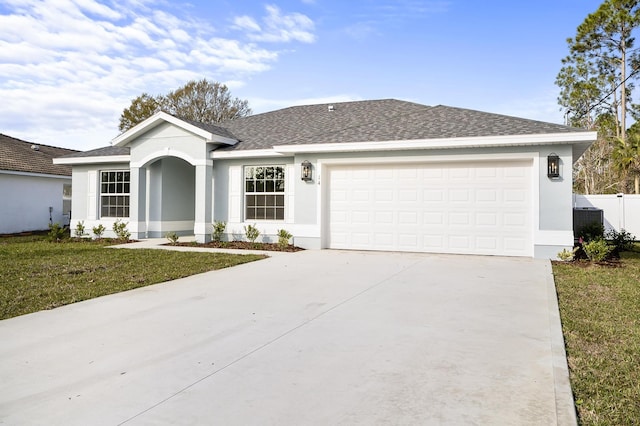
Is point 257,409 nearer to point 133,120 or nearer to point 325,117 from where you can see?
point 325,117

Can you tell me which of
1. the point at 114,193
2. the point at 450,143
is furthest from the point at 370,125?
the point at 114,193

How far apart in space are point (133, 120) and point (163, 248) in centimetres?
2877

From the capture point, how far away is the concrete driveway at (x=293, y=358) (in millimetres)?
2846

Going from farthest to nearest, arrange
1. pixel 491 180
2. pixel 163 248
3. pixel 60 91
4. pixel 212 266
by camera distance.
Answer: pixel 60 91 < pixel 163 248 < pixel 491 180 < pixel 212 266

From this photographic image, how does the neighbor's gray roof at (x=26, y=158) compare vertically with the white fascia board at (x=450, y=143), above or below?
above

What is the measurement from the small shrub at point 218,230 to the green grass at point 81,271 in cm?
247

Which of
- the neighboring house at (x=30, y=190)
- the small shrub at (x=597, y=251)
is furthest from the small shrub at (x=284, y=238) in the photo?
the neighboring house at (x=30, y=190)

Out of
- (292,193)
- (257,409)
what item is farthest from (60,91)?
(257,409)

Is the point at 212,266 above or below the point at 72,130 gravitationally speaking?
below

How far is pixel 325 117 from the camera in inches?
661

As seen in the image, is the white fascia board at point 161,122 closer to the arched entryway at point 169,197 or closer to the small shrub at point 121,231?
the arched entryway at point 169,197

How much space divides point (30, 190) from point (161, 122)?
983 centimetres

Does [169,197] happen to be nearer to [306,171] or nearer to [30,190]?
[306,171]

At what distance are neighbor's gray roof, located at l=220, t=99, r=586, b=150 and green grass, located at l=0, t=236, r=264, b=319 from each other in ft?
15.0
